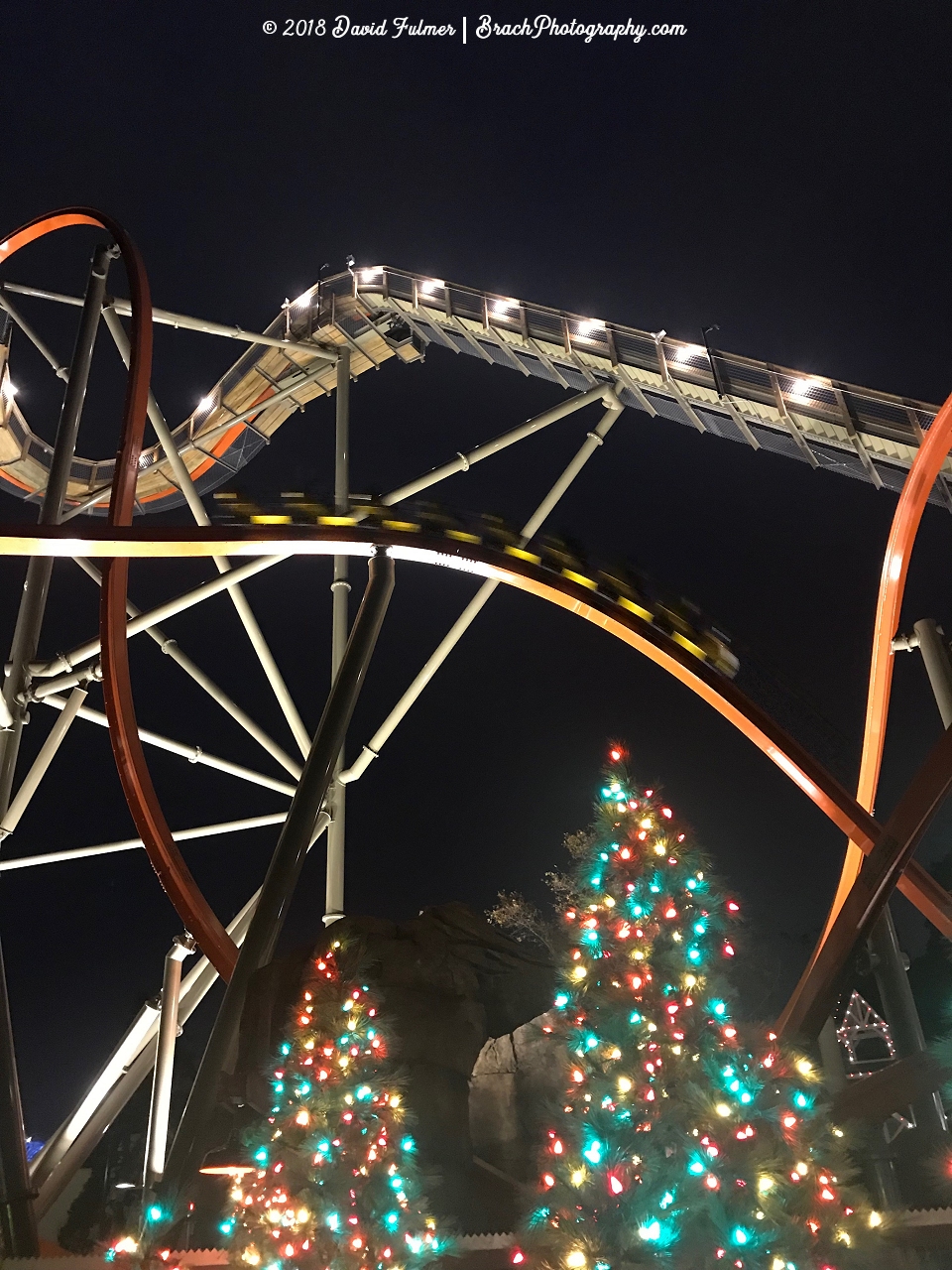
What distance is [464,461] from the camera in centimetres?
1192

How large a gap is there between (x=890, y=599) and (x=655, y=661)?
2.18 metres

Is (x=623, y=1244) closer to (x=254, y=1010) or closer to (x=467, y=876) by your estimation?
(x=254, y=1010)

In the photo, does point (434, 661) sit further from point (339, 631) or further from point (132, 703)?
Answer: point (132, 703)

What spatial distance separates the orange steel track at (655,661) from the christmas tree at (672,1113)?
183 centimetres

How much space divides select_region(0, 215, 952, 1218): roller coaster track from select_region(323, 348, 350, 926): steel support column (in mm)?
642

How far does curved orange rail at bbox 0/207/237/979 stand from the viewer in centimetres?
823

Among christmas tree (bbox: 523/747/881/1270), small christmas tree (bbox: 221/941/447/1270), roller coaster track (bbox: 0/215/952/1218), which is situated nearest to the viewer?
christmas tree (bbox: 523/747/881/1270)

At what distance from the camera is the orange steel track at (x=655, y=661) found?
7070 millimetres

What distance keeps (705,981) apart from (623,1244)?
4.59ft

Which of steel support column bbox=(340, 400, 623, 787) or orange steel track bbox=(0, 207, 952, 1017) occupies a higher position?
steel support column bbox=(340, 400, 623, 787)

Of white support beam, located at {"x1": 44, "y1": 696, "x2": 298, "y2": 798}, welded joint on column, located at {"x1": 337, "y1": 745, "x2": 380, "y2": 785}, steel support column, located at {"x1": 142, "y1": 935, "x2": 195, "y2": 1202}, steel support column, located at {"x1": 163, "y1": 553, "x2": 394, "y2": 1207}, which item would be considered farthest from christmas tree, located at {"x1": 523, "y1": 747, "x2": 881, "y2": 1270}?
white support beam, located at {"x1": 44, "y1": 696, "x2": 298, "y2": 798}

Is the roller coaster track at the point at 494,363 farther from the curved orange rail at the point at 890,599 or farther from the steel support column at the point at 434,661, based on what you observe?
the curved orange rail at the point at 890,599

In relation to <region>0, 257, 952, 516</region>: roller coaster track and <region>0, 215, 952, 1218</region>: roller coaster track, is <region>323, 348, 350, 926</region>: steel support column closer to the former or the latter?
<region>0, 215, 952, 1218</region>: roller coaster track

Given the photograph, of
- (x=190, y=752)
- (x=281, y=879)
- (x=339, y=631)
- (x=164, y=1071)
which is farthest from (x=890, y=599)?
(x=190, y=752)
